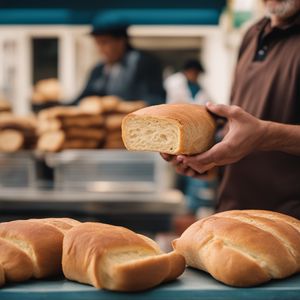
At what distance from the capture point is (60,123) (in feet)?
13.6

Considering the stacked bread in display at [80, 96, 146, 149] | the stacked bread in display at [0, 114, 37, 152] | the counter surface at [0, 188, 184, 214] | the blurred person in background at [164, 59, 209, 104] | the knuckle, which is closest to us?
the knuckle

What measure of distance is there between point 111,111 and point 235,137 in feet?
8.95

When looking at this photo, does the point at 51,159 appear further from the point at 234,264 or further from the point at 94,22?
the point at 234,264

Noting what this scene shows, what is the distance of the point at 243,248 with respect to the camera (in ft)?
4.47

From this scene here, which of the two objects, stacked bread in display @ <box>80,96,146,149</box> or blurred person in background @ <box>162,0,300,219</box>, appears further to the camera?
stacked bread in display @ <box>80,96,146,149</box>

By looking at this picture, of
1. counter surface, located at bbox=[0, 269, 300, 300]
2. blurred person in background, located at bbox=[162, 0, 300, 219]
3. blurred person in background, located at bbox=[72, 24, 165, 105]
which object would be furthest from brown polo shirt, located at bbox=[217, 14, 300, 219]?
blurred person in background, located at bbox=[72, 24, 165, 105]

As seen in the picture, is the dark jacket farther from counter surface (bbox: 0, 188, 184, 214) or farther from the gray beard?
the gray beard

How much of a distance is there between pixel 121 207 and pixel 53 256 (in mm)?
2596

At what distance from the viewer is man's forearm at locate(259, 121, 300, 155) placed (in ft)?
5.41

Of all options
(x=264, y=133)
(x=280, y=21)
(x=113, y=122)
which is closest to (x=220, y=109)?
(x=264, y=133)

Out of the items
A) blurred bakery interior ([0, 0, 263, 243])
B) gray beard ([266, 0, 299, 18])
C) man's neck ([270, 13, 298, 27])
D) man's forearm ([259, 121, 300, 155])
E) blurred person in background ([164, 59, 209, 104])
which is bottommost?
blurred person in background ([164, 59, 209, 104])

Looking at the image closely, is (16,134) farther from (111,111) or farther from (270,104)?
(270,104)

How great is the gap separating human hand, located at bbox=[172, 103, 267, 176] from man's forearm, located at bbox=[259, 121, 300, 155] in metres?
0.02

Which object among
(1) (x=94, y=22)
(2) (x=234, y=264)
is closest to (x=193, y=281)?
(2) (x=234, y=264)
